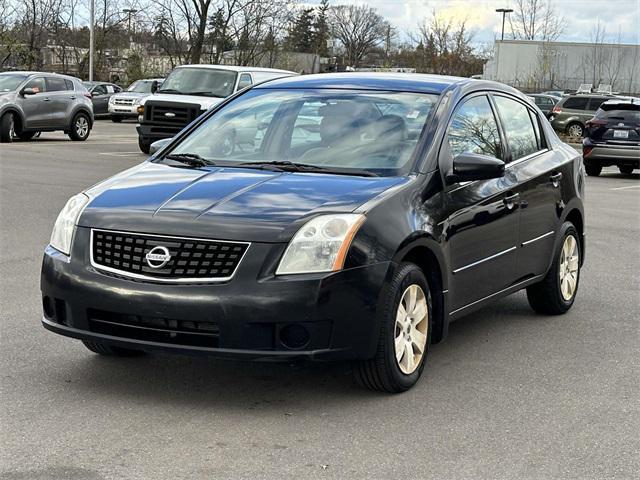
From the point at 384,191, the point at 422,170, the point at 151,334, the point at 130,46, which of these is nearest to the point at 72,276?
the point at 151,334

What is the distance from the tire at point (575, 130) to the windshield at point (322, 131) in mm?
29678

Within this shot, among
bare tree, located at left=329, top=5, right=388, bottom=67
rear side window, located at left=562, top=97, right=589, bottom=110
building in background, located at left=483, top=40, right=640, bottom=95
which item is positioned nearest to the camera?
rear side window, located at left=562, top=97, right=589, bottom=110

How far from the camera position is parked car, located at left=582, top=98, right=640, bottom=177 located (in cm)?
2253

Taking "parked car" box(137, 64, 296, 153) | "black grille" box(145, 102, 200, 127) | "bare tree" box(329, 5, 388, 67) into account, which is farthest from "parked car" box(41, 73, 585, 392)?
"bare tree" box(329, 5, 388, 67)

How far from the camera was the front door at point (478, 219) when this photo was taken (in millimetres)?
5785

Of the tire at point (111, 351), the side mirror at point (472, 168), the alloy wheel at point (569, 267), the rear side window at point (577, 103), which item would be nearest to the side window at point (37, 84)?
the rear side window at point (577, 103)

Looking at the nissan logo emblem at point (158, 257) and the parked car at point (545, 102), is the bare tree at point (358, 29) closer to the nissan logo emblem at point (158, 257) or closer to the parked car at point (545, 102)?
the parked car at point (545, 102)

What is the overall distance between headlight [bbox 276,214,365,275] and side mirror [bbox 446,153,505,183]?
3.53 feet

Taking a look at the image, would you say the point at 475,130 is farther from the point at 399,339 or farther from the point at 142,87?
the point at 142,87

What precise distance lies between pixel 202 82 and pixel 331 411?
56.4 ft

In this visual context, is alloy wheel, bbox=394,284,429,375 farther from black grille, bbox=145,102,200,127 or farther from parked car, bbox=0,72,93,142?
parked car, bbox=0,72,93,142

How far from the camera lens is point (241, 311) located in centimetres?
468

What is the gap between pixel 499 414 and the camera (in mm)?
5031

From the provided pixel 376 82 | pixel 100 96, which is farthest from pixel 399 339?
pixel 100 96
